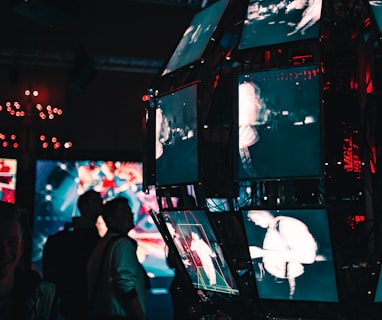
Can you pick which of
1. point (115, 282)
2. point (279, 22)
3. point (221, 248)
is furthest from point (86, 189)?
point (279, 22)

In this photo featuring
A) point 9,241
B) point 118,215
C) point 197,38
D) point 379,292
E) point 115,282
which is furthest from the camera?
point 118,215

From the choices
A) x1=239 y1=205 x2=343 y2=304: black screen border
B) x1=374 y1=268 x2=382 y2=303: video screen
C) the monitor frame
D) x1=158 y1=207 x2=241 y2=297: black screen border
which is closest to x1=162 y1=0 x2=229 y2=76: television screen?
the monitor frame

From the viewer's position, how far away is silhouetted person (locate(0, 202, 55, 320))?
76.6 inches

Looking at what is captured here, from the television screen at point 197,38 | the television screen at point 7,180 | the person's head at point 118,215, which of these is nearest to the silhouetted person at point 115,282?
the person's head at point 118,215

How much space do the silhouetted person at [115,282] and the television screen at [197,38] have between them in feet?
Result: 3.86

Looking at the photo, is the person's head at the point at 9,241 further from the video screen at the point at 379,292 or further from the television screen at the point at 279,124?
the video screen at the point at 379,292

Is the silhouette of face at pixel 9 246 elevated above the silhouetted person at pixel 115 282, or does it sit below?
above

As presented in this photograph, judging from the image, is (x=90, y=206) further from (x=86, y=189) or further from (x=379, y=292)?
(x=86, y=189)

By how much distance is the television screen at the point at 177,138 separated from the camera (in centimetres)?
390

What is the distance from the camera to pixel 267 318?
3.87 metres

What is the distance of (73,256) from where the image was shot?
16.3ft

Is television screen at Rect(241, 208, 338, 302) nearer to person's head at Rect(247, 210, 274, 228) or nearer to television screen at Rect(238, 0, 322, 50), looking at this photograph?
person's head at Rect(247, 210, 274, 228)

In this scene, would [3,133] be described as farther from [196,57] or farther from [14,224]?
[14,224]

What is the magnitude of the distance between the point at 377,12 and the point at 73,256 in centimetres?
278
